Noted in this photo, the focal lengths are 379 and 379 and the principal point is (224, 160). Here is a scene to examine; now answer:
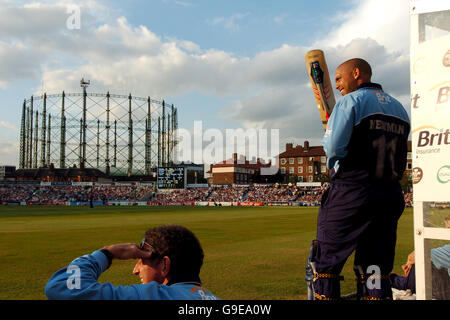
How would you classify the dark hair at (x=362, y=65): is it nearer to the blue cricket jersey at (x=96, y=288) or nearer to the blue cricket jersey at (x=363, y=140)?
the blue cricket jersey at (x=363, y=140)

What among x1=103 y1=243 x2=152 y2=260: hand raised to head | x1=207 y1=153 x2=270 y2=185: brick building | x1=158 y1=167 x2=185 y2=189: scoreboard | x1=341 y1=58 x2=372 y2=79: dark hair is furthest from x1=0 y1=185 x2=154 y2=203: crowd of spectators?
x1=103 y1=243 x2=152 y2=260: hand raised to head

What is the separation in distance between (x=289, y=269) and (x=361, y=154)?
4.31m

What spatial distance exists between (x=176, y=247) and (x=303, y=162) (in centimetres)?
10178

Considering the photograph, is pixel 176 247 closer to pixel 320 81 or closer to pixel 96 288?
pixel 96 288

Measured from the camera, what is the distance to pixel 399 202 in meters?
2.88

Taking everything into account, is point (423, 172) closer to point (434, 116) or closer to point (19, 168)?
point (434, 116)

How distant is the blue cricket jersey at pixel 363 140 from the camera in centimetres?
276

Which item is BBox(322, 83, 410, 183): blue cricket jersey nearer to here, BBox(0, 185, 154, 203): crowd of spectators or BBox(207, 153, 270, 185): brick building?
BBox(0, 185, 154, 203): crowd of spectators

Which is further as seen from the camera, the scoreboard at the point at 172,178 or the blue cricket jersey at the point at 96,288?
the scoreboard at the point at 172,178

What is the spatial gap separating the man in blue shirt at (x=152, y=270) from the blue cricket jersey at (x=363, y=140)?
55.2 inches

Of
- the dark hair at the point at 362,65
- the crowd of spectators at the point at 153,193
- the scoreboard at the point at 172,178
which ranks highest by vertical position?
the dark hair at the point at 362,65

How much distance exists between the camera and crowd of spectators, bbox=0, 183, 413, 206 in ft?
203

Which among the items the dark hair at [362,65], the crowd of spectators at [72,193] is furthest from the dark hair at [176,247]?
the crowd of spectators at [72,193]

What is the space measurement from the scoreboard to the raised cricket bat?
54.4 m
